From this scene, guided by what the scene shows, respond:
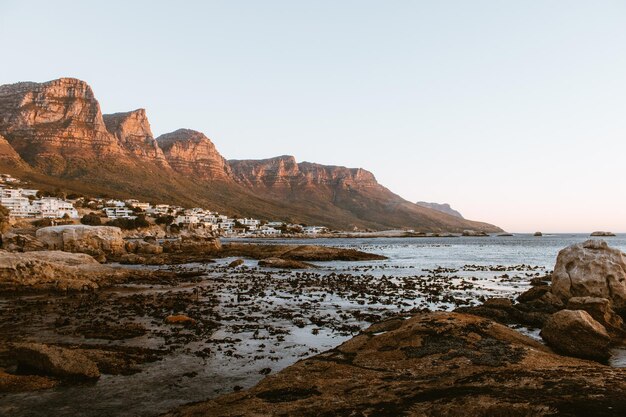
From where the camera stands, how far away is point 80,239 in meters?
64.0

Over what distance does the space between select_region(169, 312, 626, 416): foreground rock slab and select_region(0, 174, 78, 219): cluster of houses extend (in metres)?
144

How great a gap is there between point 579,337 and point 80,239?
67.5m

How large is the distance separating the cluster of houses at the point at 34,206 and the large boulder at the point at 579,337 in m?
146

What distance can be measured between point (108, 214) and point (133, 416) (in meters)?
155

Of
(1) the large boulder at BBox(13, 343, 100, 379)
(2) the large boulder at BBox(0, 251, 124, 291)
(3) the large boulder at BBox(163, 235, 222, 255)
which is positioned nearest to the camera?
(1) the large boulder at BBox(13, 343, 100, 379)

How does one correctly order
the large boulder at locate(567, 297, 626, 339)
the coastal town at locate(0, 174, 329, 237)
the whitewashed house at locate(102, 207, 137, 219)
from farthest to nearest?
1. the whitewashed house at locate(102, 207, 137, 219)
2. the coastal town at locate(0, 174, 329, 237)
3. the large boulder at locate(567, 297, 626, 339)

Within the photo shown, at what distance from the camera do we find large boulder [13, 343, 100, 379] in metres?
12.8

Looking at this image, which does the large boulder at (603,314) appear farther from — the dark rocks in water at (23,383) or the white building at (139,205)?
the white building at (139,205)

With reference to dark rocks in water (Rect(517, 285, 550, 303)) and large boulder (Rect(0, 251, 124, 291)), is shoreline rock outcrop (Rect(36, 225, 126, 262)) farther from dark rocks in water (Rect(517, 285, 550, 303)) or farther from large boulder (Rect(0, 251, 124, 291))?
dark rocks in water (Rect(517, 285, 550, 303))

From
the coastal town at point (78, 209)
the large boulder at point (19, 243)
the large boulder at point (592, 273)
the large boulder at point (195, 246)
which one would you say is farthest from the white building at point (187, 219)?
the large boulder at point (592, 273)

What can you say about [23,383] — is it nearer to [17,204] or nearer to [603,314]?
[603,314]

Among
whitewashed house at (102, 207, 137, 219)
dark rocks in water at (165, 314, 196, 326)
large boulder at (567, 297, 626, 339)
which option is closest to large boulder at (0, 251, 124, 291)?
dark rocks in water at (165, 314, 196, 326)

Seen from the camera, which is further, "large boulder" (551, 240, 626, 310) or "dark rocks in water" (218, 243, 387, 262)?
"dark rocks in water" (218, 243, 387, 262)

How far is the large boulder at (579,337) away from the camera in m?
14.6
